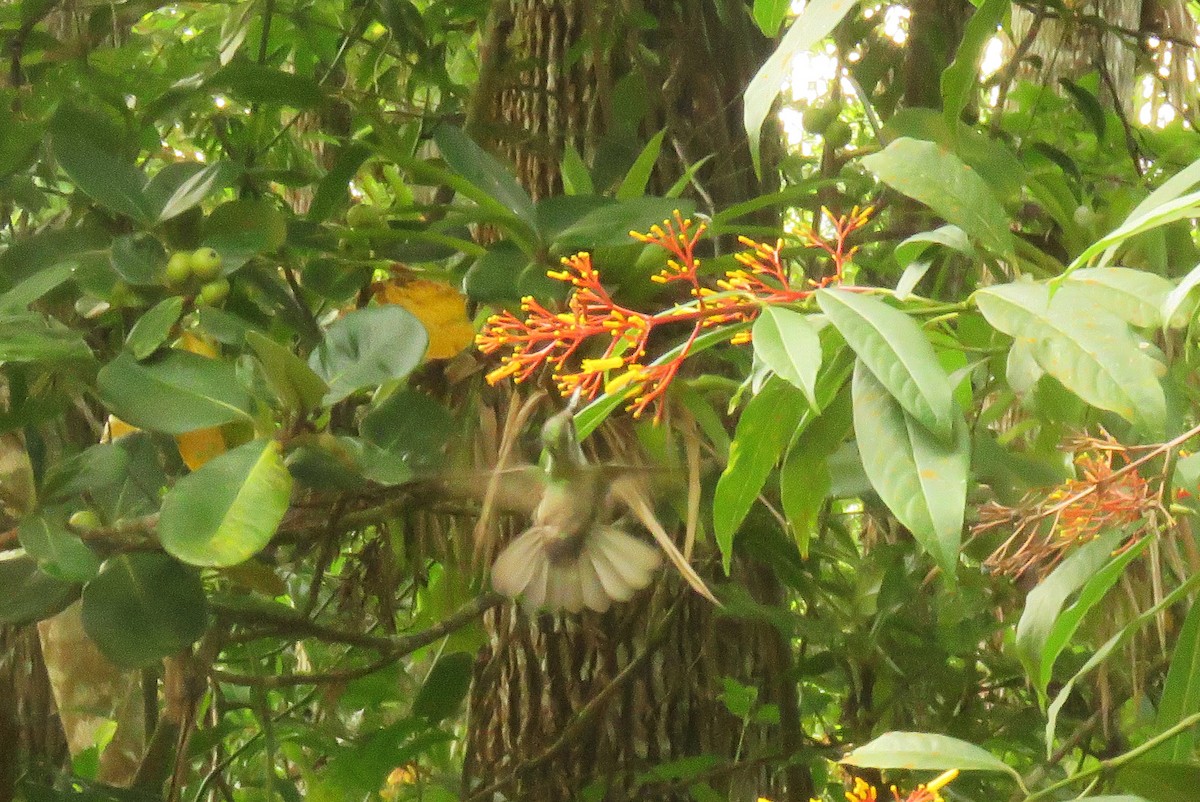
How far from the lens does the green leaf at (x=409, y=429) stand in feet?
2.51

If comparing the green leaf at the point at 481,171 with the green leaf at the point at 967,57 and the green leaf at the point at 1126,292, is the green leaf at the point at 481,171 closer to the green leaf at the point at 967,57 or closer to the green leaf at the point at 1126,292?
the green leaf at the point at 967,57

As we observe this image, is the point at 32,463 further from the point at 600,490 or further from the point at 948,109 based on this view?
the point at 948,109

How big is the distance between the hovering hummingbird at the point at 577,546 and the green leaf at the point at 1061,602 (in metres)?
0.18

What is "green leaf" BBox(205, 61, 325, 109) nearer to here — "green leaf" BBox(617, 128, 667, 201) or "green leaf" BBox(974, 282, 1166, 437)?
"green leaf" BBox(617, 128, 667, 201)

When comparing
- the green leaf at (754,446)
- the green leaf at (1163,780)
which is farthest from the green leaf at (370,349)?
the green leaf at (1163,780)

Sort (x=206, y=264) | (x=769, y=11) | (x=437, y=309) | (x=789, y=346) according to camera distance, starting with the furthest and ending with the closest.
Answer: (x=437, y=309) < (x=206, y=264) < (x=769, y=11) < (x=789, y=346)

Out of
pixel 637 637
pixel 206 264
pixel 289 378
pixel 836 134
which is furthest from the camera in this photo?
pixel 637 637

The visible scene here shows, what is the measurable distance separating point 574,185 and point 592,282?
0.46m

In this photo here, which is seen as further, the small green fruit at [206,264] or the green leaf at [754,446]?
the small green fruit at [206,264]

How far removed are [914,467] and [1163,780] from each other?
0.73ft

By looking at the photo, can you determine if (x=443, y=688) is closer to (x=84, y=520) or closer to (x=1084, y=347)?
(x=84, y=520)

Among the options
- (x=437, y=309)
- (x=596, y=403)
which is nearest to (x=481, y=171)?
(x=437, y=309)

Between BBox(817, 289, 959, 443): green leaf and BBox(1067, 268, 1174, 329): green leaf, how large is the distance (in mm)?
69

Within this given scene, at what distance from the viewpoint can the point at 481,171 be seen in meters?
0.85
